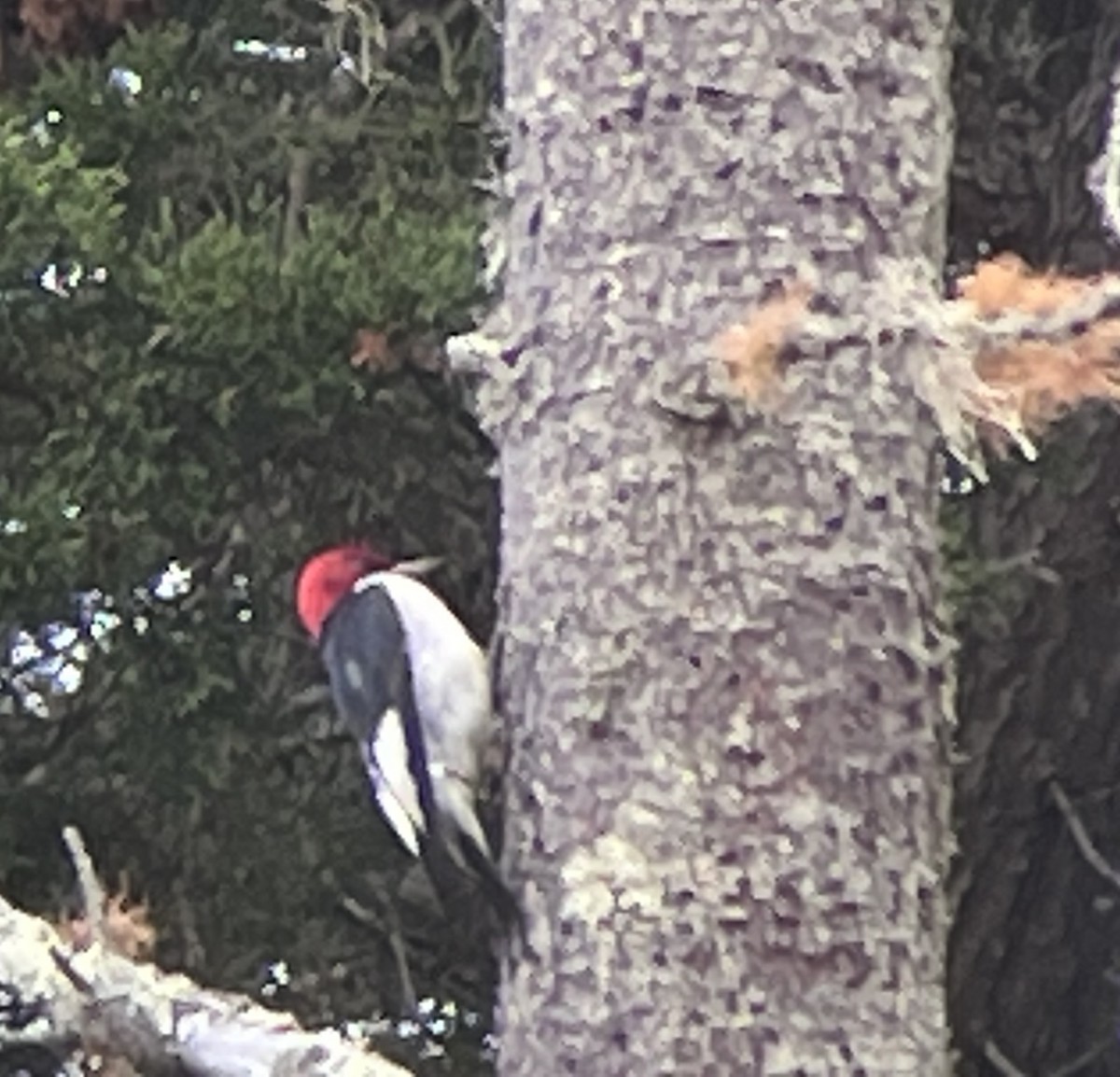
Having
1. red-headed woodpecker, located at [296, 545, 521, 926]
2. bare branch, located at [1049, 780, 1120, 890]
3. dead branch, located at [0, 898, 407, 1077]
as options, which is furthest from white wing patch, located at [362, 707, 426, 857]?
bare branch, located at [1049, 780, 1120, 890]

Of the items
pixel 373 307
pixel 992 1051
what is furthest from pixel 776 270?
pixel 992 1051

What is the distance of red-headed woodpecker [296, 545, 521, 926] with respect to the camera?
4.57 ft

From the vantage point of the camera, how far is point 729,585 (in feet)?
4.28

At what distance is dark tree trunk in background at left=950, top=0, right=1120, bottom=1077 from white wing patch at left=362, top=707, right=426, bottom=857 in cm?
74

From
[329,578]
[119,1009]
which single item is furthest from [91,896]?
[329,578]

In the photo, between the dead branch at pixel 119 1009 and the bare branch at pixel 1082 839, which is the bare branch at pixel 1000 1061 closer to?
the bare branch at pixel 1082 839

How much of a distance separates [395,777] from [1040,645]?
0.97m

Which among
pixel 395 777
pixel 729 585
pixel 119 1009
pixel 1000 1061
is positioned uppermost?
pixel 729 585

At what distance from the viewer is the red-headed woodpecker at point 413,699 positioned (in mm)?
1393

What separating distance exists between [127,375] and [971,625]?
698 mm

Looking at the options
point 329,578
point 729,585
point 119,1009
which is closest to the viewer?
point 729,585

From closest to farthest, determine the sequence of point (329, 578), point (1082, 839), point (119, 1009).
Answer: point (119, 1009)
point (329, 578)
point (1082, 839)

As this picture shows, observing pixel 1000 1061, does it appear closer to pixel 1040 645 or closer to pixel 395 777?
pixel 1040 645

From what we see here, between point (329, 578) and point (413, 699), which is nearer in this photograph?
point (413, 699)
